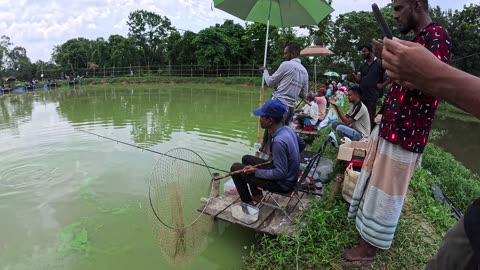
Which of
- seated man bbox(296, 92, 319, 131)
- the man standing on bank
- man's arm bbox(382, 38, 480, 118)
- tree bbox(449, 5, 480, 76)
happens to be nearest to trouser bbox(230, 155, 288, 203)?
the man standing on bank

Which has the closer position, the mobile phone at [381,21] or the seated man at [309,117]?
the mobile phone at [381,21]

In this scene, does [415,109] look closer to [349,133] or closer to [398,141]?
[398,141]

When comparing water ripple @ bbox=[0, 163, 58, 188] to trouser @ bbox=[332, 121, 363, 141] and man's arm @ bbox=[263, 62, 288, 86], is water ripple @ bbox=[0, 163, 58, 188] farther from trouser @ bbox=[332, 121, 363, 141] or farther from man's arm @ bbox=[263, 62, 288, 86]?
trouser @ bbox=[332, 121, 363, 141]

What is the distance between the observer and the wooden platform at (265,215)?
3.14 metres

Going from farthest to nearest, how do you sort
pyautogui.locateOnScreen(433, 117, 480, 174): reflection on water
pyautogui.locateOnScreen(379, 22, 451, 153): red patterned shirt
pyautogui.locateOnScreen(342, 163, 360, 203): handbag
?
pyautogui.locateOnScreen(433, 117, 480, 174): reflection on water → pyautogui.locateOnScreen(342, 163, 360, 203): handbag → pyautogui.locateOnScreen(379, 22, 451, 153): red patterned shirt

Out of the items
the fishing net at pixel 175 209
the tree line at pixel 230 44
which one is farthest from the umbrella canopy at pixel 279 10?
the tree line at pixel 230 44

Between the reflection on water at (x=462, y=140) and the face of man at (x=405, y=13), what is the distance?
25.3 ft

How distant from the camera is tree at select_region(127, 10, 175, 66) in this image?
4291 centimetres

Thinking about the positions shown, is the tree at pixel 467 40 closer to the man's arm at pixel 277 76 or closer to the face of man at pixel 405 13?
the man's arm at pixel 277 76

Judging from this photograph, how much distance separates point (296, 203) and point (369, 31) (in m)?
26.0

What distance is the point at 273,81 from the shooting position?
177 inches

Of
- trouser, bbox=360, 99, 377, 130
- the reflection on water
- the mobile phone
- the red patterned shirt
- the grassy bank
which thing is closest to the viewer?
the mobile phone

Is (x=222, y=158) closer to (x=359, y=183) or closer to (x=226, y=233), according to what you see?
(x=226, y=233)

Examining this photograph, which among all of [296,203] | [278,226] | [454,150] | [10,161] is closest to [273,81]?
[296,203]
